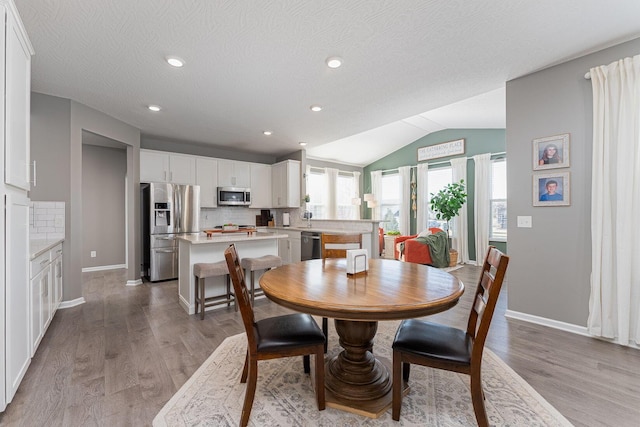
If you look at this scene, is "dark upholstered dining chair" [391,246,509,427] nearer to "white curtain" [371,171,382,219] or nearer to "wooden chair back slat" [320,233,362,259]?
"wooden chair back slat" [320,233,362,259]

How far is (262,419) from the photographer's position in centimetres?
156

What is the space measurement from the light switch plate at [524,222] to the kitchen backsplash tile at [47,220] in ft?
17.3

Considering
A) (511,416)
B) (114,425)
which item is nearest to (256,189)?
(114,425)

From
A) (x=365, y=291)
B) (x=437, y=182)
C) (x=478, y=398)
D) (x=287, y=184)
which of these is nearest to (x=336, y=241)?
(x=365, y=291)

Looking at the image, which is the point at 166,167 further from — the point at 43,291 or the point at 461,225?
the point at 461,225

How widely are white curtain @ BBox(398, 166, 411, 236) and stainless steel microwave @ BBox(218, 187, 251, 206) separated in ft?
14.1

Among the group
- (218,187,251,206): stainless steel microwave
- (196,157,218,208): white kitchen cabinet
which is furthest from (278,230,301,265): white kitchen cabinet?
(196,157,218,208): white kitchen cabinet

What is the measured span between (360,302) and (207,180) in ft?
16.2

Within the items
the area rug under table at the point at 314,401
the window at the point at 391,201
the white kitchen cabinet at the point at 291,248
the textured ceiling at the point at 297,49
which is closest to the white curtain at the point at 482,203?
the window at the point at 391,201

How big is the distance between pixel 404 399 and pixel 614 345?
6.90 ft

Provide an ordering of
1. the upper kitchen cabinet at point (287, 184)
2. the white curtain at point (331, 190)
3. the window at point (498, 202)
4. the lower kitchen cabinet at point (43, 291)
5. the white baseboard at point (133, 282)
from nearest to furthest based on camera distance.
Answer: the lower kitchen cabinet at point (43, 291) → the white baseboard at point (133, 282) → the upper kitchen cabinet at point (287, 184) → the window at point (498, 202) → the white curtain at point (331, 190)

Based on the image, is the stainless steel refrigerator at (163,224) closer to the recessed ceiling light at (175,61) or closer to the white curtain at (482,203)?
the recessed ceiling light at (175,61)

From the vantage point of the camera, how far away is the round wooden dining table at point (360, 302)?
1299 mm

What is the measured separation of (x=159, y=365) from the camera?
212 cm
